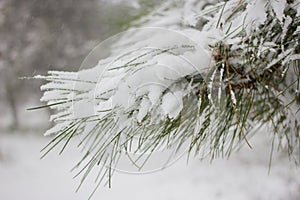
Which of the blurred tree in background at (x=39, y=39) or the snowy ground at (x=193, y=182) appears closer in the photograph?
the snowy ground at (x=193, y=182)

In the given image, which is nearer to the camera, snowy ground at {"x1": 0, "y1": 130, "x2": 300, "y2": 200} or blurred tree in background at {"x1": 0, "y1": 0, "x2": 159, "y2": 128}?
snowy ground at {"x1": 0, "y1": 130, "x2": 300, "y2": 200}

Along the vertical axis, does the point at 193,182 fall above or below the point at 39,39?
below

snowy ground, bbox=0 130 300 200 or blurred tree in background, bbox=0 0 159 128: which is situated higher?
blurred tree in background, bbox=0 0 159 128

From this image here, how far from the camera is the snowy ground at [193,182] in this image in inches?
44.9

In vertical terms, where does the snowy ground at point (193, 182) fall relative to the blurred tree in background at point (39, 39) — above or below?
below

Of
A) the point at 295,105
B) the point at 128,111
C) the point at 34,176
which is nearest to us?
the point at 128,111

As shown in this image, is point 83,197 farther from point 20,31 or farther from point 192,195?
point 20,31

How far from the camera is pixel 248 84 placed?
39 centimetres

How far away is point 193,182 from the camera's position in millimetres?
1235

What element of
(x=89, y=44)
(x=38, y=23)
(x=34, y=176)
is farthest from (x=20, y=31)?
(x=34, y=176)

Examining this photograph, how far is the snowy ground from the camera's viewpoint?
1141mm

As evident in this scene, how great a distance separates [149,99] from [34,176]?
1348 millimetres

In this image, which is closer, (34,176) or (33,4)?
(34,176)

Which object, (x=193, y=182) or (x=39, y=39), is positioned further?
(x=39, y=39)
